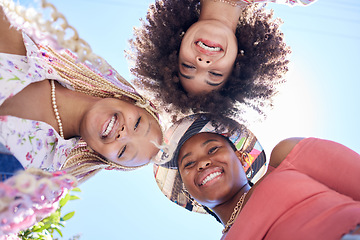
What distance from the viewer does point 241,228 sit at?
4.83ft

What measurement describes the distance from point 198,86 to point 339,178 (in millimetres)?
1110

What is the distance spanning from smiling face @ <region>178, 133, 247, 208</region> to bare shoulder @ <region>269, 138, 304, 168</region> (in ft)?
1.06

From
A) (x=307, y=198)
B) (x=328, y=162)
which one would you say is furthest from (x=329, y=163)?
(x=307, y=198)

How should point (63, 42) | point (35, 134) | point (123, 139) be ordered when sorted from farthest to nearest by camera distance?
point (123, 139) → point (35, 134) → point (63, 42)

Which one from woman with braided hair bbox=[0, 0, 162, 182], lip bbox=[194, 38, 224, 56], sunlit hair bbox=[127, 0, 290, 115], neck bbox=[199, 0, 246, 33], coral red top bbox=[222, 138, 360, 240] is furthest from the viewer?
sunlit hair bbox=[127, 0, 290, 115]

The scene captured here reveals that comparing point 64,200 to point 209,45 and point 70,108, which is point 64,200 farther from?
point 209,45

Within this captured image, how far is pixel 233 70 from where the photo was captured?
236 centimetres

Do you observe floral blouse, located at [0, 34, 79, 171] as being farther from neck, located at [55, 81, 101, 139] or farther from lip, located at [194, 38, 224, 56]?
lip, located at [194, 38, 224, 56]

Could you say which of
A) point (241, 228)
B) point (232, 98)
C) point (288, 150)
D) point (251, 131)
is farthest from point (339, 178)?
point (232, 98)

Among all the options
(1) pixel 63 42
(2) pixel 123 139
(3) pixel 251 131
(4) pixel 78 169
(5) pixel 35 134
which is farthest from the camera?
(3) pixel 251 131

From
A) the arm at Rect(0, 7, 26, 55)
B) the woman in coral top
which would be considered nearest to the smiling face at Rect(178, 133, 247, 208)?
the woman in coral top

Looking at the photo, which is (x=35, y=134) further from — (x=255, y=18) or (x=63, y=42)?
(x=255, y=18)

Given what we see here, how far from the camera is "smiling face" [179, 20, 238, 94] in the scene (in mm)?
2070

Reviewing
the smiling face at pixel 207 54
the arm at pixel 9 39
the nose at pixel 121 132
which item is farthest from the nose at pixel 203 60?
the arm at pixel 9 39
